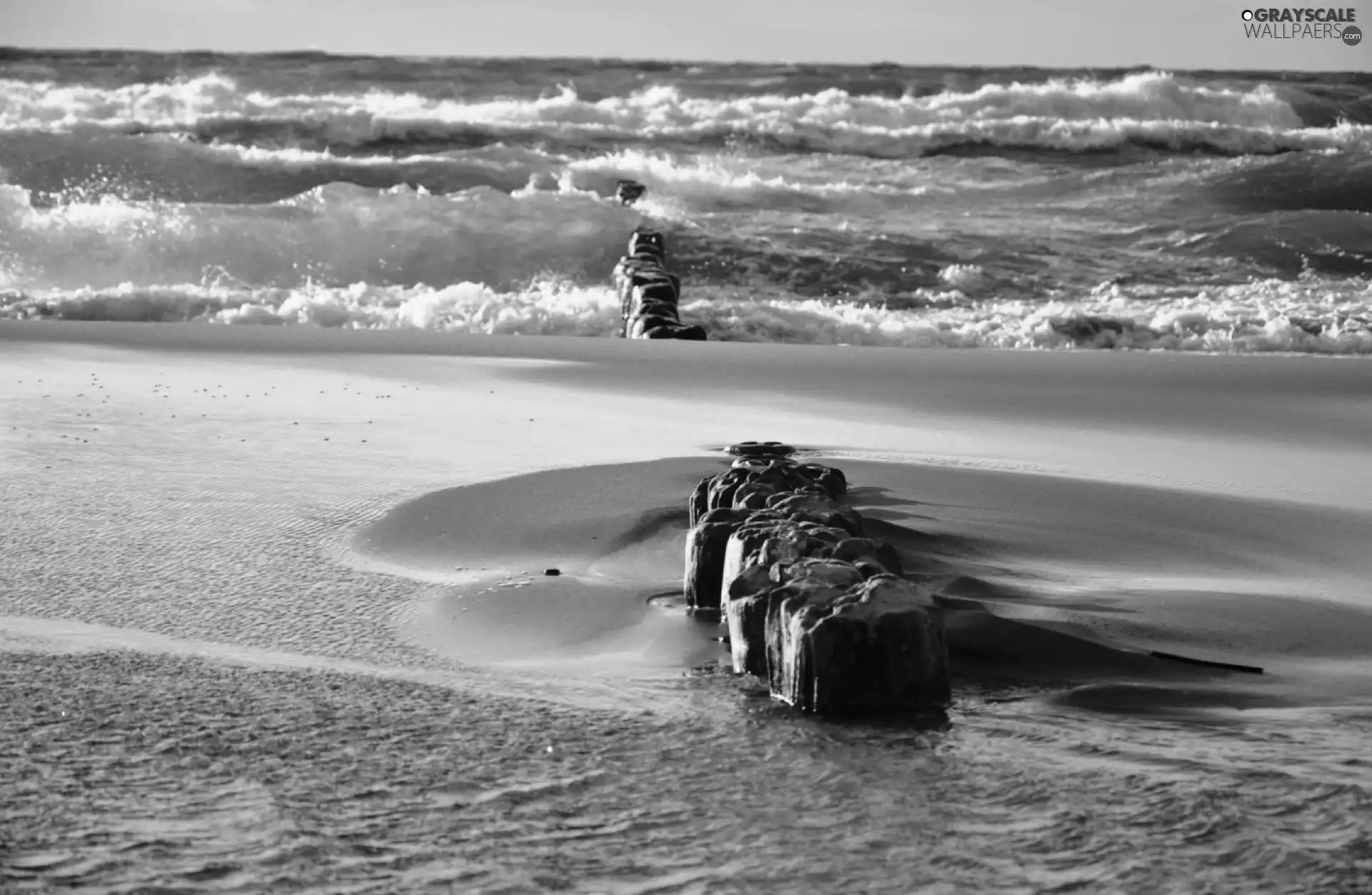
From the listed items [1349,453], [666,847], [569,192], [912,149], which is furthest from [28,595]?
[912,149]

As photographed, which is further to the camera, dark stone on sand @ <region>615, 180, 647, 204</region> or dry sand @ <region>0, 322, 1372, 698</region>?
dark stone on sand @ <region>615, 180, 647, 204</region>

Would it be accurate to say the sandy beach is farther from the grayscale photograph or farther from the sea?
the sea

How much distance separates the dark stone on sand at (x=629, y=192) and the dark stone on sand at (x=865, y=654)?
52.1 feet

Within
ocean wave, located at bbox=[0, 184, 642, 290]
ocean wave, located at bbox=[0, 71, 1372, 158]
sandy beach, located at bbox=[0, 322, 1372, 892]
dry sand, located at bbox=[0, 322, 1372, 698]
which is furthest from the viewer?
ocean wave, located at bbox=[0, 71, 1372, 158]

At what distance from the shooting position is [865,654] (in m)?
2.86

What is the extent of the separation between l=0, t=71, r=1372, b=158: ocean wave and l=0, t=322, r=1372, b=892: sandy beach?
18.2 metres

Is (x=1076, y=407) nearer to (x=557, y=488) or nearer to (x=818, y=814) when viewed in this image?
(x=557, y=488)

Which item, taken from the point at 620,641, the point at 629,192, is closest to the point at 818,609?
the point at 620,641

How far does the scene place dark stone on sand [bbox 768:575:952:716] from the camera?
286 cm

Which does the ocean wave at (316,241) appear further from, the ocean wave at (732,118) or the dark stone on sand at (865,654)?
the dark stone on sand at (865,654)

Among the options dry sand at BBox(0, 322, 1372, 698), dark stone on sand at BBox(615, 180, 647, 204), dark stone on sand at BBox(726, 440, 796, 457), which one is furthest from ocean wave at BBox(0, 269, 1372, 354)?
dark stone on sand at BBox(726, 440, 796, 457)

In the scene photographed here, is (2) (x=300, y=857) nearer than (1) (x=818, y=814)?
Yes

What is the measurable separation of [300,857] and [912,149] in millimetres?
23417

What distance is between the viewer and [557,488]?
5152 millimetres
